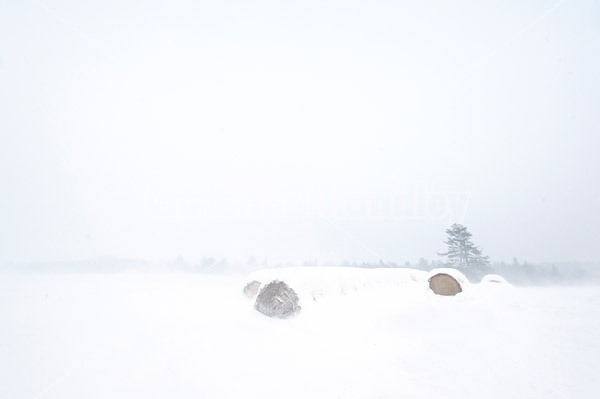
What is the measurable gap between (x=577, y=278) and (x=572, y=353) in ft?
171

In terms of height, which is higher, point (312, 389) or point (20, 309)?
point (312, 389)

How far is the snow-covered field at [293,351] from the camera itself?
4859mm

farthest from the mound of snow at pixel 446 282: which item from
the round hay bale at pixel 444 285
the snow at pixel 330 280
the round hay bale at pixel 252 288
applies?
the round hay bale at pixel 252 288

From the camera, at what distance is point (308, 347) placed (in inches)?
270

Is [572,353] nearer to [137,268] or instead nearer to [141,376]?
[141,376]

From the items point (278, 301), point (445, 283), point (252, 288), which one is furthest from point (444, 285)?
point (252, 288)

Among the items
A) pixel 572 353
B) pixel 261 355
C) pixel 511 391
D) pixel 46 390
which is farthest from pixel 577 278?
pixel 46 390

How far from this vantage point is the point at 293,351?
6555 millimetres

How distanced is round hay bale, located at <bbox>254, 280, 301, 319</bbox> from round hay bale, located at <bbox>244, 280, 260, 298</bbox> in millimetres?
2053

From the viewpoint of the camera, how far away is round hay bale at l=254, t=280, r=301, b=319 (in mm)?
9477

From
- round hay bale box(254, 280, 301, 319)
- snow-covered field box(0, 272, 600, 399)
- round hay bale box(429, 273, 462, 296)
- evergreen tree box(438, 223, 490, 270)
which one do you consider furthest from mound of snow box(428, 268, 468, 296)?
evergreen tree box(438, 223, 490, 270)

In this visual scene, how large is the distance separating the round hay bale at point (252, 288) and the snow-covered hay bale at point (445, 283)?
8.78m

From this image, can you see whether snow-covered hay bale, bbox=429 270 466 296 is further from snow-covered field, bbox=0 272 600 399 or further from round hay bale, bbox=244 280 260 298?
round hay bale, bbox=244 280 260 298

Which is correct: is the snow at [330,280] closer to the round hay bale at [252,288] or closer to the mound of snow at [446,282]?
the round hay bale at [252,288]
